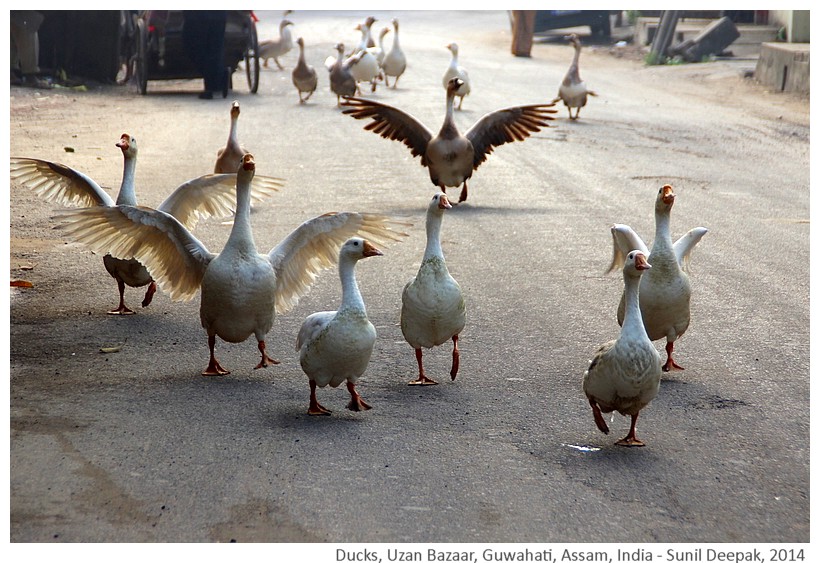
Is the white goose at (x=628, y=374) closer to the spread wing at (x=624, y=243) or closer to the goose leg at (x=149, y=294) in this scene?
the spread wing at (x=624, y=243)

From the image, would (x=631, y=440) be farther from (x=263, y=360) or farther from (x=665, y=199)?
(x=263, y=360)

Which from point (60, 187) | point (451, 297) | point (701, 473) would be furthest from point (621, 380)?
point (60, 187)

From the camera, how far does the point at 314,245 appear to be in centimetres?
673

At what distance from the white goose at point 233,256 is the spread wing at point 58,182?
0.91 m

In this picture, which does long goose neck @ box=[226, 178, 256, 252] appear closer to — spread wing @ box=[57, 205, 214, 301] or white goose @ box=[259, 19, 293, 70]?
spread wing @ box=[57, 205, 214, 301]

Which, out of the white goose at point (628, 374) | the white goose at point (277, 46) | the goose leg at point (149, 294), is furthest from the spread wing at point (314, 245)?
the white goose at point (277, 46)

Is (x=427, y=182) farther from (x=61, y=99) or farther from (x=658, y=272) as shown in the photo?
(x=61, y=99)

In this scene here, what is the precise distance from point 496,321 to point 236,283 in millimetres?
2014

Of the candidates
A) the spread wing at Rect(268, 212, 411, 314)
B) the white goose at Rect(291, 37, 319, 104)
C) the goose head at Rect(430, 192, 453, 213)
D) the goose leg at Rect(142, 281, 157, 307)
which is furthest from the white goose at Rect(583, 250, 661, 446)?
the white goose at Rect(291, 37, 319, 104)

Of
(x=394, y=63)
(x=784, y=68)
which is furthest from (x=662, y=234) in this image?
(x=394, y=63)

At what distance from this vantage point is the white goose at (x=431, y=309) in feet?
19.6

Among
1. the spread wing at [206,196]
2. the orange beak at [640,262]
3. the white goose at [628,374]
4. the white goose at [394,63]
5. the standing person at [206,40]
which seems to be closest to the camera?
the white goose at [628,374]

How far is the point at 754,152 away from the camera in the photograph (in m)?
15.0

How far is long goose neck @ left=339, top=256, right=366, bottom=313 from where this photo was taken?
5414mm
